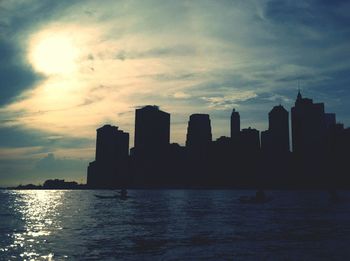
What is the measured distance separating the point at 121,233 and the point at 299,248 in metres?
22.6

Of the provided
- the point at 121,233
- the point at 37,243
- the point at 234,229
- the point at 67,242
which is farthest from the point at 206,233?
the point at 37,243

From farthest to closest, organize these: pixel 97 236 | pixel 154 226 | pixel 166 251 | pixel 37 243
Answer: pixel 154 226, pixel 97 236, pixel 37 243, pixel 166 251

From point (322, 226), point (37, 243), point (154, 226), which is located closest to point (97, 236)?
point (37, 243)

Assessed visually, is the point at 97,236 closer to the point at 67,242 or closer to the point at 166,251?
the point at 67,242

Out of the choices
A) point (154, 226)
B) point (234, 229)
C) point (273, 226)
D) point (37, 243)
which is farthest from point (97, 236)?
point (273, 226)

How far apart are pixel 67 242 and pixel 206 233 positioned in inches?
680

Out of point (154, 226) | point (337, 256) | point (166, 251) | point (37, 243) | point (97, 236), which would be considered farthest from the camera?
point (154, 226)

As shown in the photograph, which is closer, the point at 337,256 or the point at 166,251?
the point at 337,256

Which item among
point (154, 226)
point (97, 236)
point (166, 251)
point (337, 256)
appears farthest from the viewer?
point (154, 226)

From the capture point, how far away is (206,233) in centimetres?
4903

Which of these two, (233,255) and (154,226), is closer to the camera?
(233,255)

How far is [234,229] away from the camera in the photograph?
53.0 meters

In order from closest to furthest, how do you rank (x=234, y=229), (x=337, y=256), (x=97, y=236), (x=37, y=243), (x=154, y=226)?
(x=337, y=256), (x=37, y=243), (x=97, y=236), (x=234, y=229), (x=154, y=226)

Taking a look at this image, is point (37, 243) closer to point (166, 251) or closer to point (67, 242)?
point (67, 242)
